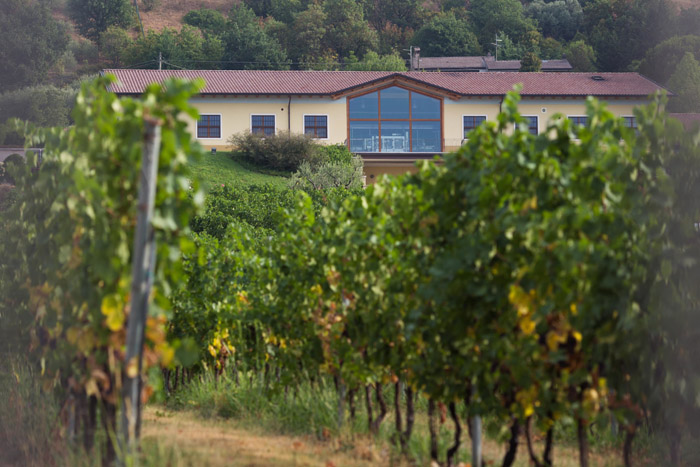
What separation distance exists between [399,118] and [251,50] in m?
30.8

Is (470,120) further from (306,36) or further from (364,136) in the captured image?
(306,36)

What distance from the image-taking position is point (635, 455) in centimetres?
591

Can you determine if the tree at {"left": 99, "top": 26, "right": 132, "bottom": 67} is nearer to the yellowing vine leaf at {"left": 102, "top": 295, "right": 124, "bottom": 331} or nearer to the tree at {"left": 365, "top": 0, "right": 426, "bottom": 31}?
the tree at {"left": 365, "top": 0, "right": 426, "bottom": 31}

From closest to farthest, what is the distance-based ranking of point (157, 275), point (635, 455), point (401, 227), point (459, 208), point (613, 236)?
1. point (157, 275)
2. point (613, 236)
3. point (459, 208)
4. point (401, 227)
5. point (635, 455)

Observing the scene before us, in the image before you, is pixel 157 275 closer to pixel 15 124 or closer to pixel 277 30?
pixel 15 124

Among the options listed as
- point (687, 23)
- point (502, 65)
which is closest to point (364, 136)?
point (502, 65)

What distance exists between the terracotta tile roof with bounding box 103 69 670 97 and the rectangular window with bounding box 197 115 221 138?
131 cm

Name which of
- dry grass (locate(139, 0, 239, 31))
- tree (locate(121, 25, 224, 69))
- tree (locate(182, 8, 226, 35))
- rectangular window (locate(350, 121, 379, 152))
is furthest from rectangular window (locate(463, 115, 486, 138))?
dry grass (locate(139, 0, 239, 31))

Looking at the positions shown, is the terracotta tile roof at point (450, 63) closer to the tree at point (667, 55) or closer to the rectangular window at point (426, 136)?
the tree at point (667, 55)

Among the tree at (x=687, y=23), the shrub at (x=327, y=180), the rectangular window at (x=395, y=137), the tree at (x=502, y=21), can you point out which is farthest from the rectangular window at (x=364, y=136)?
the tree at (x=502, y=21)

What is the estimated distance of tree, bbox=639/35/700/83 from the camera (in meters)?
51.9

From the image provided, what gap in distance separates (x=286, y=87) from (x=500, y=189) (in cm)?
3394

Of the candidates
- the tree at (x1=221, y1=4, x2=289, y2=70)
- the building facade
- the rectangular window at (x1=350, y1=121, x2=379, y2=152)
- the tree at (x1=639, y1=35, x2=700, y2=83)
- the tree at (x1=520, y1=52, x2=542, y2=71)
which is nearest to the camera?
the rectangular window at (x1=350, y1=121, x2=379, y2=152)

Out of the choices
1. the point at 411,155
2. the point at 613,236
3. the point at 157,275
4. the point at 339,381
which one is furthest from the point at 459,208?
the point at 411,155
